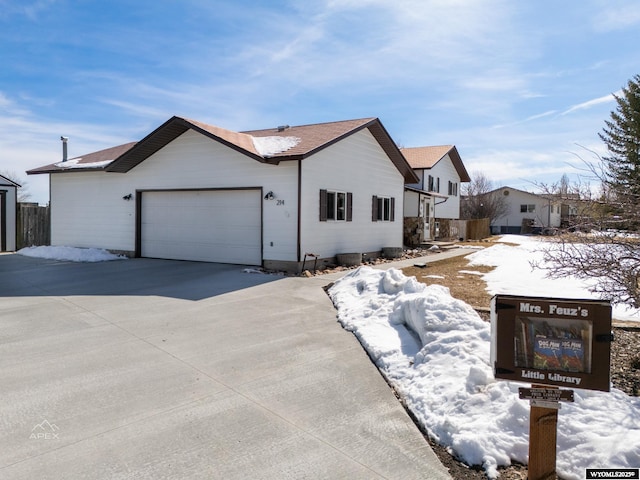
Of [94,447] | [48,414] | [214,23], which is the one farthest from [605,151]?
[214,23]

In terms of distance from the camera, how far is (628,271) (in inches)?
148

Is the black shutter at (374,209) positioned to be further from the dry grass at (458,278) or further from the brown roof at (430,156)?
the brown roof at (430,156)

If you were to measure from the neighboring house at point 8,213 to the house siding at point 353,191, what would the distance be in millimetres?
13345

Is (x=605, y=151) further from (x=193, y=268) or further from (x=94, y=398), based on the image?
(x=193, y=268)

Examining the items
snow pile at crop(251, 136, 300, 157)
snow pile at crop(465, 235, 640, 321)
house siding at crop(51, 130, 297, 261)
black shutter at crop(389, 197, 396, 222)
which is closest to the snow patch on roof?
house siding at crop(51, 130, 297, 261)

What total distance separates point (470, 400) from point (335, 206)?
10214 millimetres

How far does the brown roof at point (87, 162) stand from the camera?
15.6 metres

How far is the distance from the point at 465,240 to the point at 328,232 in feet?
54.3

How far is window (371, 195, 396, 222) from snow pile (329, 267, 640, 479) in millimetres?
9615

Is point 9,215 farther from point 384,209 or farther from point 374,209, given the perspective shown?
point 384,209

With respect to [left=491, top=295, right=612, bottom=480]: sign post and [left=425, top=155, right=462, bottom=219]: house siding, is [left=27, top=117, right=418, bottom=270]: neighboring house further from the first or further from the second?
[left=425, top=155, right=462, bottom=219]: house siding

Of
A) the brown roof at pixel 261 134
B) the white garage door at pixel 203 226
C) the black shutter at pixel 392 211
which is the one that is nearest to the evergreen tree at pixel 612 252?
the brown roof at pixel 261 134

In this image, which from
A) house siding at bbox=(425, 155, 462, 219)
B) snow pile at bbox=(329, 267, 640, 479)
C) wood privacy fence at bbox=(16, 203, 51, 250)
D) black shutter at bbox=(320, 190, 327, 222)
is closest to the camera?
snow pile at bbox=(329, 267, 640, 479)

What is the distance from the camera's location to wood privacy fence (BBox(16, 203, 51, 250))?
57.6 feet
